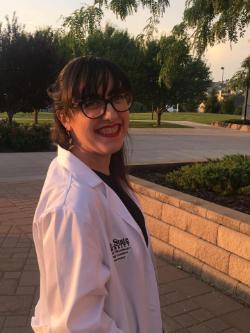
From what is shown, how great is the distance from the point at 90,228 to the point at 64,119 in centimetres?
46

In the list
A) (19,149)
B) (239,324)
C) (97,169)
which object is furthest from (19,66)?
(97,169)

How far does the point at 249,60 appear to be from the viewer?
6.51 m

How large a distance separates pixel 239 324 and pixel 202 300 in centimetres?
46

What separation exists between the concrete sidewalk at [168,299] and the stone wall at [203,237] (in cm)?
11

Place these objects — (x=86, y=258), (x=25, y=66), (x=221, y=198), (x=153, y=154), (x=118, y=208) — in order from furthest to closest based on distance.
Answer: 1. (x=25, y=66)
2. (x=153, y=154)
3. (x=221, y=198)
4. (x=118, y=208)
5. (x=86, y=258)

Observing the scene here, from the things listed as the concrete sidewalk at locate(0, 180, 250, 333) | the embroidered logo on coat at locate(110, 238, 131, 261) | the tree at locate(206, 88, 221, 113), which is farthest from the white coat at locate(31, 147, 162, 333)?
the tree at locate(206, 88, 221, 113)

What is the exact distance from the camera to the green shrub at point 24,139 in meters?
14.4

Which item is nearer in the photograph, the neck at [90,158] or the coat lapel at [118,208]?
the coat lapel at [118,208]

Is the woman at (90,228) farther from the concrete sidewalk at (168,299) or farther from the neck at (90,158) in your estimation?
the concrete sidewalk at (168,299)

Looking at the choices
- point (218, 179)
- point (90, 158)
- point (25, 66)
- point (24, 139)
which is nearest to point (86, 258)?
point (90, 158)

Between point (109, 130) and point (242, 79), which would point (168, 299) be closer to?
point (109, 130)

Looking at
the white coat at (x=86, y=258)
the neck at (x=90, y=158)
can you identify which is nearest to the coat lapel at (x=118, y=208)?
the white coat at (x=86, y=258)

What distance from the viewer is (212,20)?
638 cm

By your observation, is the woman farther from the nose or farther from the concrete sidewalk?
the concrete sidewalk
